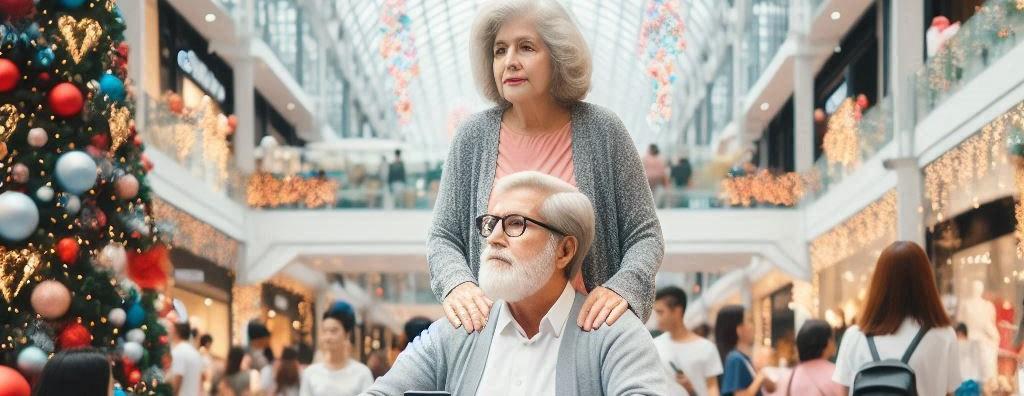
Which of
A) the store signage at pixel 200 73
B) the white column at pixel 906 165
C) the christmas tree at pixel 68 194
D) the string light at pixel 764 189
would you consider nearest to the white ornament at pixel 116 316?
the christmas tree at pixel 68 194

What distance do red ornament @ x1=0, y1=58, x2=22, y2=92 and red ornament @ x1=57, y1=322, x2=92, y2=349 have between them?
0.86 meters

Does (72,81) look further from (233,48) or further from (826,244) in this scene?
(233,48)

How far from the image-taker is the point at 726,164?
74.1ft

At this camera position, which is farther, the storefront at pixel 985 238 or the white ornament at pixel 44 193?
the storefront at pixel 985 238

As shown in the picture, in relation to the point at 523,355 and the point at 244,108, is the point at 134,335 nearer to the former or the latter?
the point at 523,355

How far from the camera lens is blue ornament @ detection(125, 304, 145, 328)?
5.39 meters

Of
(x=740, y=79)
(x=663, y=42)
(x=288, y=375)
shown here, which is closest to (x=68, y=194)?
(x=288, y=375)

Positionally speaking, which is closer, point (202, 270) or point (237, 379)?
point (237, 379)

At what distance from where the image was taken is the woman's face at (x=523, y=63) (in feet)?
9.76

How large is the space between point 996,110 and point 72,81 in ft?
31.5

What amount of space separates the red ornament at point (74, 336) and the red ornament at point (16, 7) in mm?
1102

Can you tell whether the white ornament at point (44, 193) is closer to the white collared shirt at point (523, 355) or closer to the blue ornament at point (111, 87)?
the blue ornament at point (111, 87)

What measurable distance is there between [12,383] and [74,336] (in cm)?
40

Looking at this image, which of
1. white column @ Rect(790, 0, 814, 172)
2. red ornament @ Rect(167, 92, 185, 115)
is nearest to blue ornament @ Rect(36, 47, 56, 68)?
red ornament @ Rect(167, 92, 185, 115)
